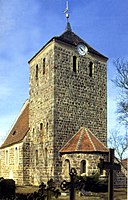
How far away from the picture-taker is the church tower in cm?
2708

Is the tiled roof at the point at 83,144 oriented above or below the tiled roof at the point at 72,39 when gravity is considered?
below

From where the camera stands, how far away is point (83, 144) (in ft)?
85.7

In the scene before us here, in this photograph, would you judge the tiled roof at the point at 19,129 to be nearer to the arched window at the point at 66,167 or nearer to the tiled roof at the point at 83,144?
the tiled roof at the point at 83,144

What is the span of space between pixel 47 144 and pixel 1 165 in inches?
Result: 448

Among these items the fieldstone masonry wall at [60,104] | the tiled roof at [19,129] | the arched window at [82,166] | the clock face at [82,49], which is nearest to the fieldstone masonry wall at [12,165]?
the tiled roof at [19,129]

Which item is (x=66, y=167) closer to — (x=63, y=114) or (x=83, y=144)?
(x=83, y=144)

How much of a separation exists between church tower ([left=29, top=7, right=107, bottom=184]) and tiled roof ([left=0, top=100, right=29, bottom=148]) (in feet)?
5.07

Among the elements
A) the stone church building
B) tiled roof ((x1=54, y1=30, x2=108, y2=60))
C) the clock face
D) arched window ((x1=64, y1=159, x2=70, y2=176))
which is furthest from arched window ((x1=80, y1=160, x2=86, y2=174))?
tiled roof ((x1=54, y1=30, x2=108, y2=60))

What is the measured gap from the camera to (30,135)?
30719 mm

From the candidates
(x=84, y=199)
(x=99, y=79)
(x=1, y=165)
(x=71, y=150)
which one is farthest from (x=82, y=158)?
(x=1, y=165)

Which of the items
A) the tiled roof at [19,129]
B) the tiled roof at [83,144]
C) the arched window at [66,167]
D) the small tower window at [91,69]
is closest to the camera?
the tiled roof at [83,144]

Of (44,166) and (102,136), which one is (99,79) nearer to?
(102,136)

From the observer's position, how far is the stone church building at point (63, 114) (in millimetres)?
26297

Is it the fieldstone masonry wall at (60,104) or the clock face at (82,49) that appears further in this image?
the clock face at (82,49)
